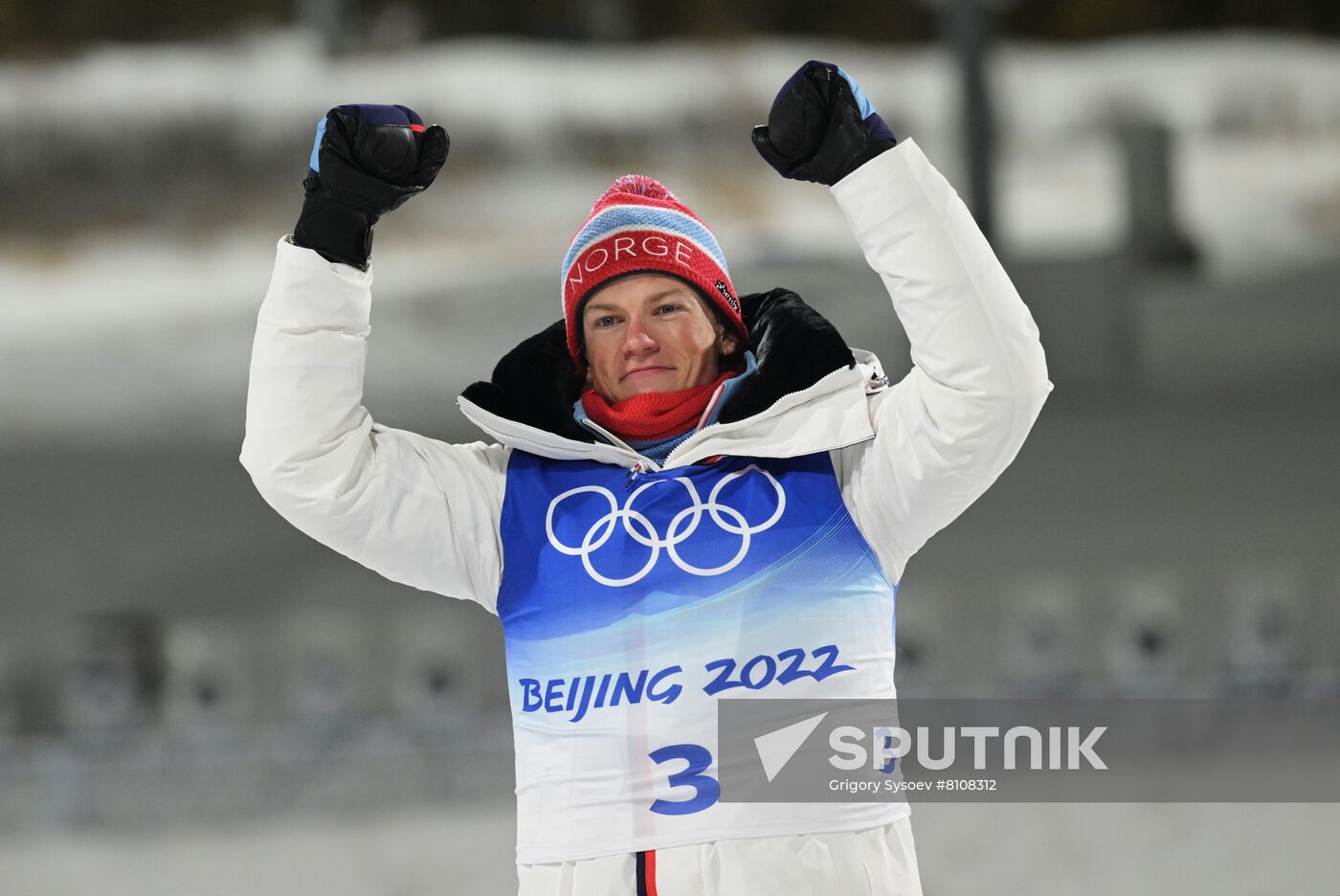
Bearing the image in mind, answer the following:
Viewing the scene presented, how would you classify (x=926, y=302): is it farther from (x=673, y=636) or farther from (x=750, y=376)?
(x=673, y=636)

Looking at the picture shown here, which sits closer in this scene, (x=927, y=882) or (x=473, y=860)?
(x=927, y=882)

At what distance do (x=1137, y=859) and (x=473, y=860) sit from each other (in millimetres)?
1702

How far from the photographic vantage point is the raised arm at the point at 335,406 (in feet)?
4.73

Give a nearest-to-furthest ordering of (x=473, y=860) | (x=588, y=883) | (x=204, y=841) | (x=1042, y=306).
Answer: (x=588, y=883), (x=473, y=860), (x=204, y=841), (x=1042, y=306)

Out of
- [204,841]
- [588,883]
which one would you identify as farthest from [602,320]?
[204,841]

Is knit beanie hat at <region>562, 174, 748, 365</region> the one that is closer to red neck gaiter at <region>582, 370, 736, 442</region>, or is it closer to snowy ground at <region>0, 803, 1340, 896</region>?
red neck gaiter at <region>582, 370, 736, 442</region>

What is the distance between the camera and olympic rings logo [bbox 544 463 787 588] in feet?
4.80

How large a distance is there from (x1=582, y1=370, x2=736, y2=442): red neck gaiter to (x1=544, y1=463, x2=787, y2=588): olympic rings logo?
0.28 ft

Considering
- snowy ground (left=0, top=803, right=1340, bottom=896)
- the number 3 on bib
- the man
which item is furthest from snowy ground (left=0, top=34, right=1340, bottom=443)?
the number 3 on bib

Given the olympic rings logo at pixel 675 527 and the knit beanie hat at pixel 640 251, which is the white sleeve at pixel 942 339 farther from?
the knit beanie hat at pixel 640 251

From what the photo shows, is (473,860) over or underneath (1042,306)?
underneath

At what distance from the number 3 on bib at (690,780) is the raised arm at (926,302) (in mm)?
330

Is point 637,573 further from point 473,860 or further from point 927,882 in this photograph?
point 473,860

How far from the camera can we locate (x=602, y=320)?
1.65 metres
